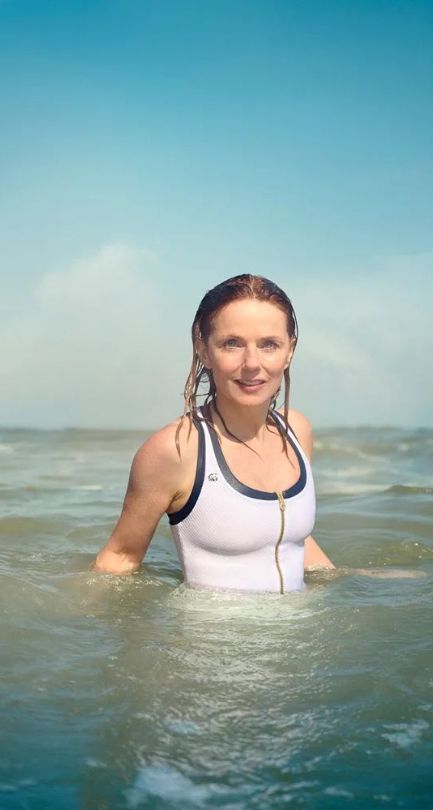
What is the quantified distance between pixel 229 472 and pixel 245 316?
2.58 ft

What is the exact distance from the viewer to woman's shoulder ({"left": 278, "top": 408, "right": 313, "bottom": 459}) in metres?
4.80

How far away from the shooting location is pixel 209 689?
3176 millimetres

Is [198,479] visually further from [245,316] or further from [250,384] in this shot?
[245,316]

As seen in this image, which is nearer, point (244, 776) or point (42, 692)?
point (244, 776)

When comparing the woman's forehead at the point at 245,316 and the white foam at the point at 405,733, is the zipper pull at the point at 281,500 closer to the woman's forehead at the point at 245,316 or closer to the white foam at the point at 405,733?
the woman's forehead at the point at 245,316

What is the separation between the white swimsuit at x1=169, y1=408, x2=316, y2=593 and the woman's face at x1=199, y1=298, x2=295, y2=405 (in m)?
0.28

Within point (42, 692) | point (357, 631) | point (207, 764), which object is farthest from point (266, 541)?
point (207, 764)

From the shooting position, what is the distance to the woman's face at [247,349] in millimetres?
4094

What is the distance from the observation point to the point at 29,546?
6.29m

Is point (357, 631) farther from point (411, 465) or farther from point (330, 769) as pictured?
point (411, 465)

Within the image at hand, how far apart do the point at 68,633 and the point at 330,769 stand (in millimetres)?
1703

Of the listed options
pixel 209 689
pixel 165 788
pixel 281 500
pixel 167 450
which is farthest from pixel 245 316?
pixel 165 788

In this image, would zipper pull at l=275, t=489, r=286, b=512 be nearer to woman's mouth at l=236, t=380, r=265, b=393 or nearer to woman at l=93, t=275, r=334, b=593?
woman at l=93, t=275, r=334, b=593

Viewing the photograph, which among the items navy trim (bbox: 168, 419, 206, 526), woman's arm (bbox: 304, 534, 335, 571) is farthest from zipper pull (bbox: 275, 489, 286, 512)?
woman's arm (bbox: 304, 534, 335, 571)
